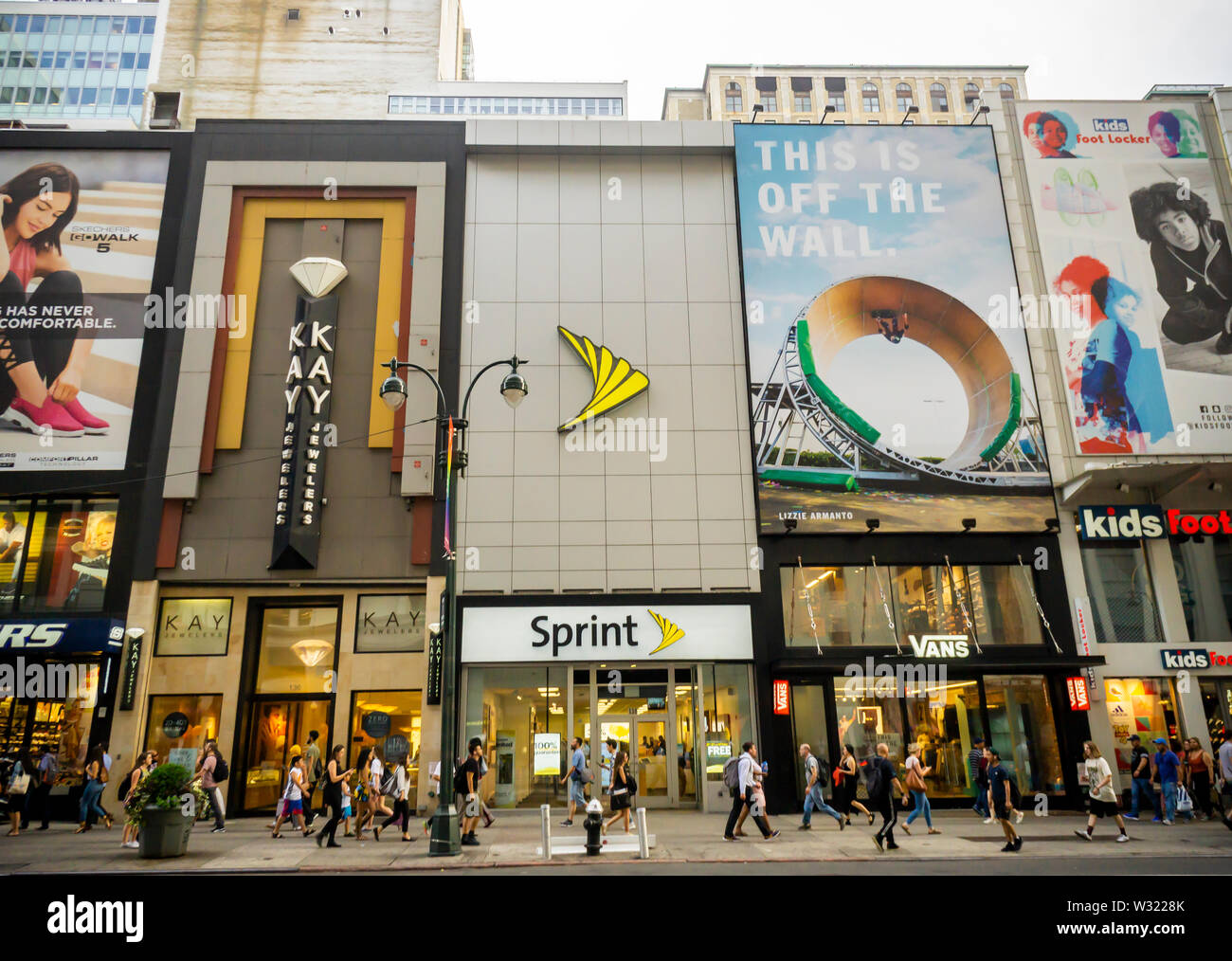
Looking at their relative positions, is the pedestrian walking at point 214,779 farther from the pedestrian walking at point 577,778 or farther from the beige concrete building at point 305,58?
the beige concrete building at point 305,58

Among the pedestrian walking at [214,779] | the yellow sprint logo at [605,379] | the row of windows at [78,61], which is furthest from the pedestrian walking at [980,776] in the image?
the row of windows at [78,61]

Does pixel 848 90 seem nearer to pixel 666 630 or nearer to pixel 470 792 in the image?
pixel 666 630

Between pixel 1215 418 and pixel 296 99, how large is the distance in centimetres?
6809

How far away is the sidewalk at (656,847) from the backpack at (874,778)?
1059 mm

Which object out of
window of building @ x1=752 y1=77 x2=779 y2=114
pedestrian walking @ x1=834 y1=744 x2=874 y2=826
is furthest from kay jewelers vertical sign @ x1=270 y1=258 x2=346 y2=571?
window of building @ x1=752 y1=77 x2=779 y2=114

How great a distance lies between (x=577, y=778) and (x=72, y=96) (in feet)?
344

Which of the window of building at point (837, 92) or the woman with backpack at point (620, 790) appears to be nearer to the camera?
the woman with backpack at point (620, 790)

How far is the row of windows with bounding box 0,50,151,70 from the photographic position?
87.7 meters

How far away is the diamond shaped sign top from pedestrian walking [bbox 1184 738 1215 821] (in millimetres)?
Result: 26173

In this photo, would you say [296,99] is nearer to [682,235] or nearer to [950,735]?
[682,235]

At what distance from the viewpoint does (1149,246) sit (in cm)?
2528

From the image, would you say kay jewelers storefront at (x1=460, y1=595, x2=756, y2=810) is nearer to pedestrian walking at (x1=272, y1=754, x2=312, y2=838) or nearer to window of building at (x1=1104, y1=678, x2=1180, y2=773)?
pedestrian walking at (x1=272, y1=754, x2=312, y2=838)

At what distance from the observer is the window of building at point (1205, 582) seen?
74.8 feet

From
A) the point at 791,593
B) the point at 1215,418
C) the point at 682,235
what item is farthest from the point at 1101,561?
the point at 682,235
